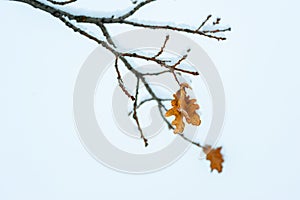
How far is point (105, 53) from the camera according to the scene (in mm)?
1242

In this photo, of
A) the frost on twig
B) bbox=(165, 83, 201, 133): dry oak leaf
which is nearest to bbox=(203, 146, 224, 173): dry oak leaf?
the frost on twig

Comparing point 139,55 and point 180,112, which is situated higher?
point 139,55

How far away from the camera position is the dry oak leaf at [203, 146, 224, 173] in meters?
1.40

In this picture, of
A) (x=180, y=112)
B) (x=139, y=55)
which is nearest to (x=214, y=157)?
(x=180, y=112)

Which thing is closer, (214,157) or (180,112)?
(180,112)

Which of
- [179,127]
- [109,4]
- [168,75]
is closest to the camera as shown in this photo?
[179,127]

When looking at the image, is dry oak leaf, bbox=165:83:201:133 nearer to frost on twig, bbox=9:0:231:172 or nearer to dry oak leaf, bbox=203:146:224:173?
frost on twig, bbox=9:0:231:172

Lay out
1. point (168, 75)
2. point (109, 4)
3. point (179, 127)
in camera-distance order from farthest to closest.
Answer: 1. point (168, 75)
2. point (109, 4)
3. point (179, 127)

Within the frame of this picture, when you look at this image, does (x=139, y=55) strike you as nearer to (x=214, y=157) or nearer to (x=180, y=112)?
(x=180, y=112)

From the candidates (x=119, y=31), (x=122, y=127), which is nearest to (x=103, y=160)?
(x=122, y=127)

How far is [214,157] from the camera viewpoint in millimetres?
1413

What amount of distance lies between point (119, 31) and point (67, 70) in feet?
0.73

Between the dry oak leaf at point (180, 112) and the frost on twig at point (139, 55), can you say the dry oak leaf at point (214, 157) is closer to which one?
the frost on twig at point (139, 55)

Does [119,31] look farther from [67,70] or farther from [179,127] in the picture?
[179,127]
